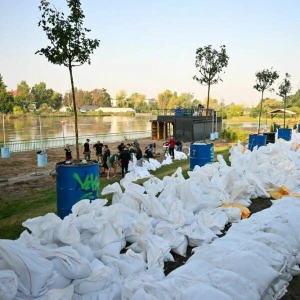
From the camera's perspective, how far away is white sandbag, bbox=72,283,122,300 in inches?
96.7

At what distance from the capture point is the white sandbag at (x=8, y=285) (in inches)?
81.7

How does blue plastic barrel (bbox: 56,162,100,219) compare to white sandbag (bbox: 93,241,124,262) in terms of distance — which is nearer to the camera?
white sandbag (bbox: 93,241,124,262)

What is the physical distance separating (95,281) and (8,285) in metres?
0.68

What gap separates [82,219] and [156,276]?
100 centimetres

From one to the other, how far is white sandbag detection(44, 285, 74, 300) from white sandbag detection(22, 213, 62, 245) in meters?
0.79

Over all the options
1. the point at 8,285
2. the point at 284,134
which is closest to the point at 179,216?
the point at 8,285

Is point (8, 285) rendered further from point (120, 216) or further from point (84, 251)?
point (120, 216)

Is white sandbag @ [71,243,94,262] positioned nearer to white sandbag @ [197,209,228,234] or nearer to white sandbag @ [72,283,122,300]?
white sandbag @ [72,283,122,300]

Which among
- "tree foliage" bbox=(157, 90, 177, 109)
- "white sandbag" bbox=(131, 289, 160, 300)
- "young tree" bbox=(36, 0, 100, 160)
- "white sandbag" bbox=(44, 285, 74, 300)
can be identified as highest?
"tree foliage" bbox=(157, 90, 177, 109)

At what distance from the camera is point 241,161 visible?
7.14 metres

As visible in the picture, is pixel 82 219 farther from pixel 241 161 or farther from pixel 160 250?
pixel 241 161

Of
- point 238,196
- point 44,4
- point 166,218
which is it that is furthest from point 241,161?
point 44,4

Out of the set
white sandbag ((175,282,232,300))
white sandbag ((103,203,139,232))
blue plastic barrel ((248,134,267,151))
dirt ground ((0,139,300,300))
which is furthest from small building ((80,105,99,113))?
white sandbag ((175,282,232,300))

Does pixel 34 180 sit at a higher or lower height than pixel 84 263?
lower
